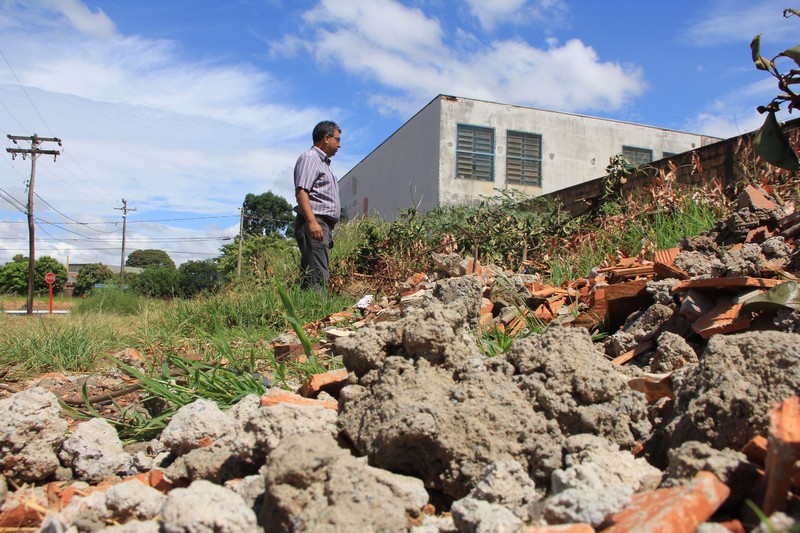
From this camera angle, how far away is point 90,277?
46.6 metres

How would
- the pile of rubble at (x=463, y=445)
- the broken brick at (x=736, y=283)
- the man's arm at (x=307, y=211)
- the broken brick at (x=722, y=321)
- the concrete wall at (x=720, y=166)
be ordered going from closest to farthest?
the pile of rubble at (x=463, y=445) → the broken brick at (x=722, y=321) → the broken brick at (x=736, y=283) → the concrete wall at (x=720, y=166) → the man's arm at (x=307, y=211)

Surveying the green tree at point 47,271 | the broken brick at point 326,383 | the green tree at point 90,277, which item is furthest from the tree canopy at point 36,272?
the broken brick at point 326,383

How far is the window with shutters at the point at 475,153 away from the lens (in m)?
17.5

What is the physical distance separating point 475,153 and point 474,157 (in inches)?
4.9

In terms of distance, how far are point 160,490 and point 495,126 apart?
57.2 feet

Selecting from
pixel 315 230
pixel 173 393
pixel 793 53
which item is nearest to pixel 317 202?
pixel 315 230

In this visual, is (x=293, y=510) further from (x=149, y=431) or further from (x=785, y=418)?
(x=149, y=431)

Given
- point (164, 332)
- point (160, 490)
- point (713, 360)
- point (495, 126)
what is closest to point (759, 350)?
point (713, 360)

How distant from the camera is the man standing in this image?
16.9 ft

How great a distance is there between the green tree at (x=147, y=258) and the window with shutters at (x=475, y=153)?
67.2 m

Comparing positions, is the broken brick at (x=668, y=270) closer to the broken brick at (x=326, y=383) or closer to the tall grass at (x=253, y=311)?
the broken brick at (x=326, y=383)

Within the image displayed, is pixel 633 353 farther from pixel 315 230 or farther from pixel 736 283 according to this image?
pixel 315 230

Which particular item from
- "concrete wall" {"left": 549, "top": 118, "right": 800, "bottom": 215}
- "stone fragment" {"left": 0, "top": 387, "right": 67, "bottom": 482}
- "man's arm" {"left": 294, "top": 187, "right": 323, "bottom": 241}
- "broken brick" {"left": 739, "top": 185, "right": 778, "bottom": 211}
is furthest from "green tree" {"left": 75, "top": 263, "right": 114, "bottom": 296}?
"broken brick" {"left": 739, "top": 185, "right": 778, "bottom": 211}

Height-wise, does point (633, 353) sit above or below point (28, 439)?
above
